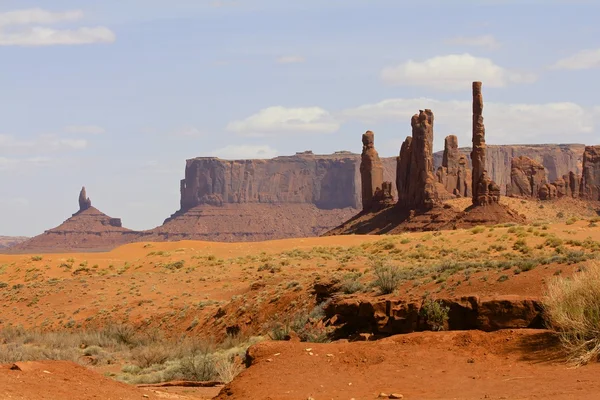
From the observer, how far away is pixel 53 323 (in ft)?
121

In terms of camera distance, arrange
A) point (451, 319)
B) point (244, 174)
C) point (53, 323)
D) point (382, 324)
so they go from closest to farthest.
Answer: point (451, 319), point (382, 324), point (53, 323), point (244, 174)

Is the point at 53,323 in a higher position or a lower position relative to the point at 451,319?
lower

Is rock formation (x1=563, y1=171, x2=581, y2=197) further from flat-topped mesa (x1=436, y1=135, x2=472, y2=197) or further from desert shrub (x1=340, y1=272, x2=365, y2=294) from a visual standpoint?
desert shrub (x1=340, y1=272, x2=365, y2=294)

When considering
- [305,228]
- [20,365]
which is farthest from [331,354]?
[305,228]

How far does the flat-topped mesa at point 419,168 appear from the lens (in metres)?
80.1

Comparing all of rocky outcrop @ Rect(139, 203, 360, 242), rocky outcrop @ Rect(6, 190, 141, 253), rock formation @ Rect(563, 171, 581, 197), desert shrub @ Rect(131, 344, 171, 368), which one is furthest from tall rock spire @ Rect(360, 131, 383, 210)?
rocky outcrop @ Rect(6, 190, 141, 253)

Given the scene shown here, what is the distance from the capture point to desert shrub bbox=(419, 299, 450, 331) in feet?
57.8

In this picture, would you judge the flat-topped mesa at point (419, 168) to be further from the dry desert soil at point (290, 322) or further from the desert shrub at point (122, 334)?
the desert shrub at point (122, 334)

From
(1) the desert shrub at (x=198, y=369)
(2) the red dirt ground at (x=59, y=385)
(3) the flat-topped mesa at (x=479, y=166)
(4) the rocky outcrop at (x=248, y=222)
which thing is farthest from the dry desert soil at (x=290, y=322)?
(4) the rocky outcrop at (x=248, y=222)

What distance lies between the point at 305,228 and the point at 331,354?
540ft

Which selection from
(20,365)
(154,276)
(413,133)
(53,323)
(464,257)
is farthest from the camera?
(413,133)

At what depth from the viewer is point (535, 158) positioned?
182000 mm

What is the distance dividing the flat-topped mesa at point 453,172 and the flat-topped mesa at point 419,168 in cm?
857

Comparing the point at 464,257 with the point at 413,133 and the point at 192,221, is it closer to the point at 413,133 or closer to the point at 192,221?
the point at 413,133
